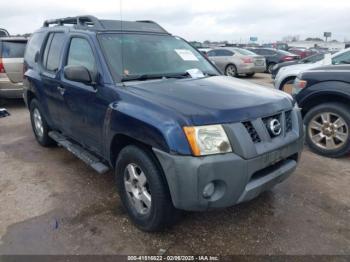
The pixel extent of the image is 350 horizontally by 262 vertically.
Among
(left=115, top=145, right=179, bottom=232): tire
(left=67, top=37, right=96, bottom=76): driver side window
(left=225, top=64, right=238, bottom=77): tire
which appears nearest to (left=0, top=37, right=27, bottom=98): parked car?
(left=67, top=37, right=96, bottom=76): driver side window

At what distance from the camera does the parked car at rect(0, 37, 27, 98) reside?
25.4ft

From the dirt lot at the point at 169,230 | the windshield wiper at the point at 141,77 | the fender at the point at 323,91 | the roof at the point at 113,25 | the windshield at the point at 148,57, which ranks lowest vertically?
the dirt lot at the point at 169,230

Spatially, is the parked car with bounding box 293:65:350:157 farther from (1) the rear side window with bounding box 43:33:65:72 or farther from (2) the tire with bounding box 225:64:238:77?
(2) the tire with bounding box 225:64:238:77

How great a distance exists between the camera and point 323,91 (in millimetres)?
4793

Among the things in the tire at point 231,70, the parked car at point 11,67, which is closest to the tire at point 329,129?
the parked car at point 11,67

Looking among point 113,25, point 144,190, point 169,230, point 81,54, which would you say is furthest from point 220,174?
point 113,25

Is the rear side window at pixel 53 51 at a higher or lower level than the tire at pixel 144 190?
higher

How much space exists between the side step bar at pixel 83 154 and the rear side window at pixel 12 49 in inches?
166

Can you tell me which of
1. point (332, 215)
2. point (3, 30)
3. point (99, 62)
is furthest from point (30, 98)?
point (3, 30)

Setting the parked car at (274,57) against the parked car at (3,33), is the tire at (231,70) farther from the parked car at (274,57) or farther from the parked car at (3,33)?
the parked car at (3,33)

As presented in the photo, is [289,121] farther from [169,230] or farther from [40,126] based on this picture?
[40,126]

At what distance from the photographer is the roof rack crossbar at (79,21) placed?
12.8 feet

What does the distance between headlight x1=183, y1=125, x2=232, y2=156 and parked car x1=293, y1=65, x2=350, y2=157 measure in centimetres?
287

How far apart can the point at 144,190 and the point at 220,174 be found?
0.78m
